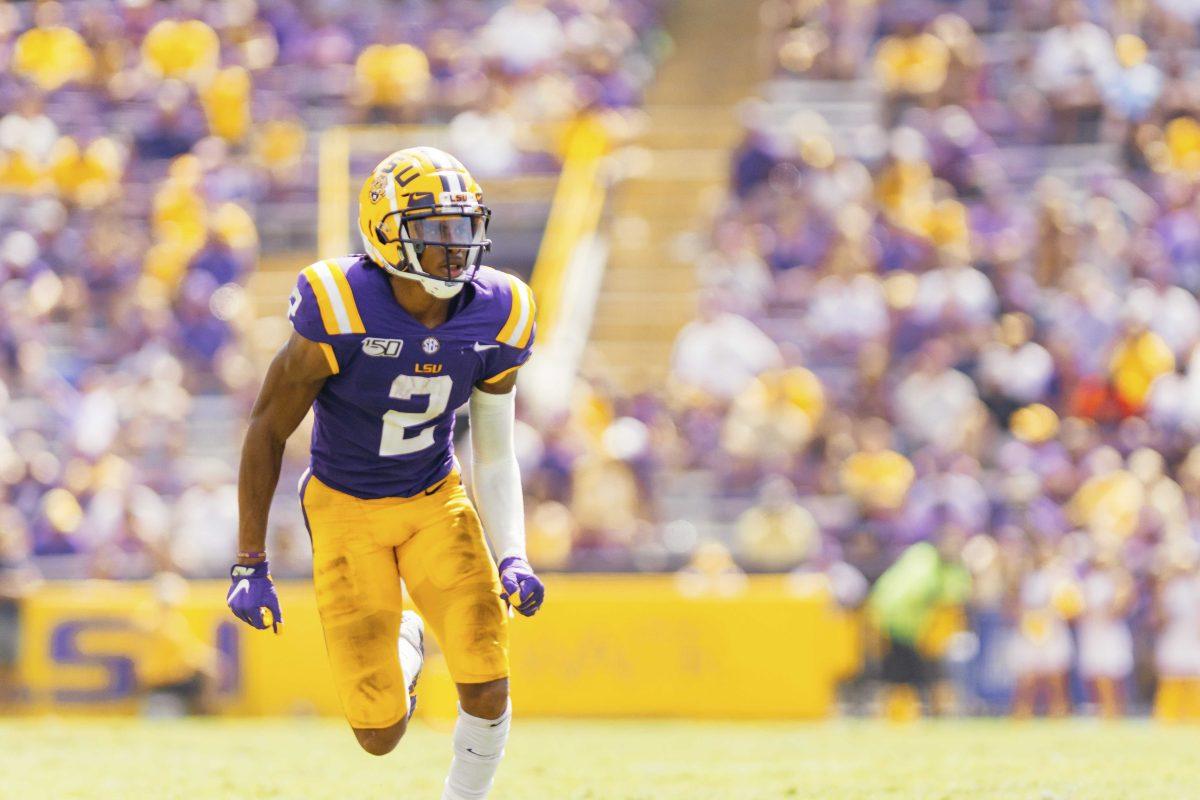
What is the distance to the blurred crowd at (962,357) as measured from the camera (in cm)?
1260

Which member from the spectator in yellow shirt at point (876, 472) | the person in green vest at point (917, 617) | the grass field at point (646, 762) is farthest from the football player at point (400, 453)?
the spectator in yellow shirt at point (876, 472)

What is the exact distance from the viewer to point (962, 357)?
1433 centimetres

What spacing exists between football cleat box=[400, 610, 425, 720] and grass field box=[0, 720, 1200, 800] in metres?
1.14

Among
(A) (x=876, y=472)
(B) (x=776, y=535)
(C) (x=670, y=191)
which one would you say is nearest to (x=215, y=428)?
(C) (x=670, y=191)

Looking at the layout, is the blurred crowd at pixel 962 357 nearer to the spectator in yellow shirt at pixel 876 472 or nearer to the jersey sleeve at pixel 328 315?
the spectator in yellow shirt at pixel 876 472

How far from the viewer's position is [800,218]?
15562mm

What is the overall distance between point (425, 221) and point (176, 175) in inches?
464

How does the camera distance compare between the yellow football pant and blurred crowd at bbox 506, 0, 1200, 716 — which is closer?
the yellow football pant

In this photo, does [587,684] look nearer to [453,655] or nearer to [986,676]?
[986,676]

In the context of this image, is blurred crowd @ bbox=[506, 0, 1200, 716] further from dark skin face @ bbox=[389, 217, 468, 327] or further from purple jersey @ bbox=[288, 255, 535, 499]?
dark skin face @ bbox=[389, 217, 468, 327]

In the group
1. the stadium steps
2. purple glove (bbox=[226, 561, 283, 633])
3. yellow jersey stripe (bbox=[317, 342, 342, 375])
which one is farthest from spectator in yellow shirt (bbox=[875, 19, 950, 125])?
purple glove (bbox=[226, 561, 283, 633])

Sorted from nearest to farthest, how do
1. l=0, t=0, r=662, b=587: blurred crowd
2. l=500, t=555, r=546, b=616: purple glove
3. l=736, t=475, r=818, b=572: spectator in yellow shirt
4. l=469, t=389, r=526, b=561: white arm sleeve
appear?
l=500, t=555, r=546, b=616: purple glove
l=469, t=389, r=526, b=561: white arm sleeve
l=736, t=475, r=818, b=572: spectator in yellow shirt
l=0, t=0, r=662, b=587: blurred crowd

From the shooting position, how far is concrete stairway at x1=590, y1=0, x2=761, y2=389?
53.1 feet

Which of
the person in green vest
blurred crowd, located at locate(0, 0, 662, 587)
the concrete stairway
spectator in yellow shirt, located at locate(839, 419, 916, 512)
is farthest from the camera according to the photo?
the concrete stairway
